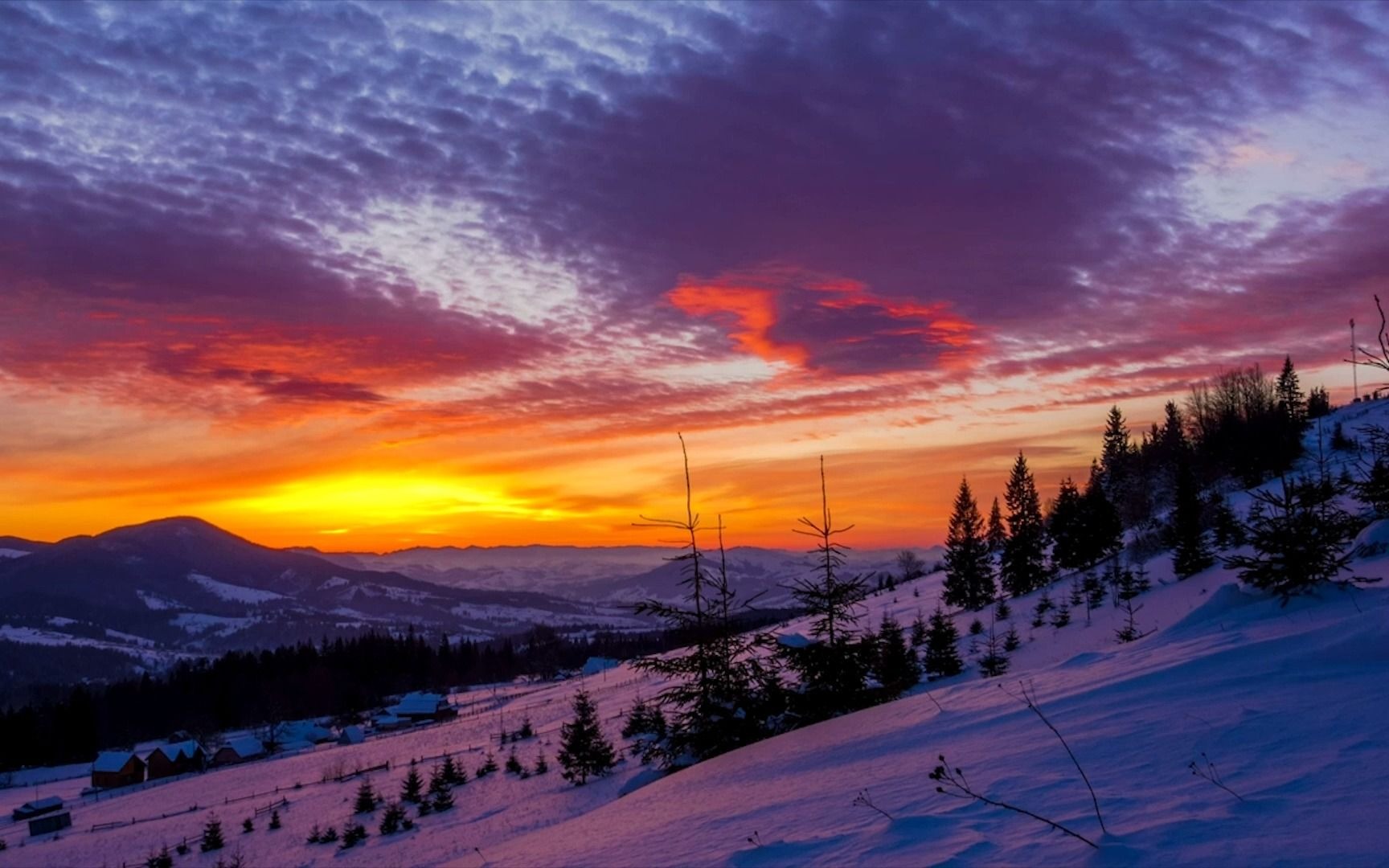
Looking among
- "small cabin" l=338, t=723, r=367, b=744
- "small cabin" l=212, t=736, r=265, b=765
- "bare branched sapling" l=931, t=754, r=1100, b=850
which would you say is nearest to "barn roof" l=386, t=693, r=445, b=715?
"small cabin" l=338, t=723, r=367, b=744

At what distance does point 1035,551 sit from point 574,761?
4384cm

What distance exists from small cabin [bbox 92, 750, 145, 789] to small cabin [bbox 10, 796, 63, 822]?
49.7 feet

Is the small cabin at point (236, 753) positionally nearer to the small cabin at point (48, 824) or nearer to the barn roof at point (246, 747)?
the barn roof at point (246, 747)

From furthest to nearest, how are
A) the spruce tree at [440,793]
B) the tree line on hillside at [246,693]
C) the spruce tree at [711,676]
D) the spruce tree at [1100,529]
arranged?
the tree line on hillside at [246,693]
the spruce tree at [1100,529]
the spruce tree at [440,793]
the spruce tree at [711,676]

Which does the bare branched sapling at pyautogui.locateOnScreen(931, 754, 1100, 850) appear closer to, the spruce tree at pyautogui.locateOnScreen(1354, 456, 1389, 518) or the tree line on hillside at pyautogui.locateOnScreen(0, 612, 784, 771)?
the spruce tree at pyautogui.locateOnScreen(1354, 456, 1389, 518)

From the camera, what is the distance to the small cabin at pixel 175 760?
6756cm

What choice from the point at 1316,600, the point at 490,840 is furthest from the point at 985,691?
the point at 490,840

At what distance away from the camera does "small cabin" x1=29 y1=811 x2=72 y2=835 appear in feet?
144

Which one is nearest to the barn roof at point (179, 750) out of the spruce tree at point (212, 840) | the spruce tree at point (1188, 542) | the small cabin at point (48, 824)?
the small cabin at point (48, 824)

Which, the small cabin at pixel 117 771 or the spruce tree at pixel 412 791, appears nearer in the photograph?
the spruce tree at pixel 412 791

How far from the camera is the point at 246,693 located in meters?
107

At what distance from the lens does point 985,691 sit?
33.6 ft

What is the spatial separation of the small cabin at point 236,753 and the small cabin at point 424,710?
615 inches

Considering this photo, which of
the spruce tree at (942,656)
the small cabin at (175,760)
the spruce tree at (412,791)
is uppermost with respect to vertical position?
the spruce tree at (942,656)
